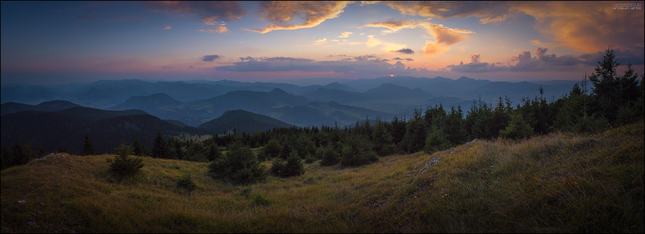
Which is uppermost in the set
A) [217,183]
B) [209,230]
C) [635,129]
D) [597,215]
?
[635,129]

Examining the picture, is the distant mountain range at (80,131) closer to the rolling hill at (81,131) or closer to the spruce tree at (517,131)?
the rolling hill at (81,131)

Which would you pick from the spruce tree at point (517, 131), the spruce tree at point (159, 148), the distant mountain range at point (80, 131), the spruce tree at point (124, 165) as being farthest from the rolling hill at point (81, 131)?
the spruce tree at point (517, 131)

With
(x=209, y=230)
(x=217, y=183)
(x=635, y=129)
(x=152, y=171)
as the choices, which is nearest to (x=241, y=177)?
(x=217, y=183)

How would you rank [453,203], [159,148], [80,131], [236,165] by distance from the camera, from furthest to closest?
[80,131] → [159,148] → [236,165] → [453,203]

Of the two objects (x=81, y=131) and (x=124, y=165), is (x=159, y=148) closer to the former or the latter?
(x=124, y=165)

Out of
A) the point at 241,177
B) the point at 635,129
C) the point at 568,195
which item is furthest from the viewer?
the point at 241,177

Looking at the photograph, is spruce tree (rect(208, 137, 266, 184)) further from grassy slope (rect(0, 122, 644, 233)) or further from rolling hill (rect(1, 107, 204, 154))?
rolling hill (rect(1, 107, 204, 154))

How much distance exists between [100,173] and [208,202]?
269 inches

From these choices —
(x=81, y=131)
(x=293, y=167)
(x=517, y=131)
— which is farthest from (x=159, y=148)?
(x=81, y=131)

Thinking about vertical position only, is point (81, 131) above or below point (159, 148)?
below

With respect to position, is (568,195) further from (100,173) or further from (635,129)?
(100,173)

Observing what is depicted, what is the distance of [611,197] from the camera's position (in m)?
4.27

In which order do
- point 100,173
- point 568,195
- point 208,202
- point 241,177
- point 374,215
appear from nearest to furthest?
Answer: 1. point 568,195
2. point 374,215
3. point 208,202
4. point 100,173
5. point 241,177

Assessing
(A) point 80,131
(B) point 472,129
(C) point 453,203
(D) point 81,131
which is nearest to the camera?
(C) point 453,203
